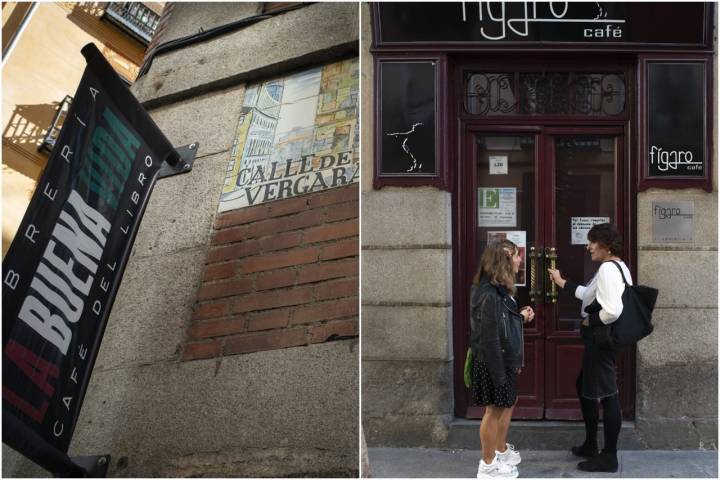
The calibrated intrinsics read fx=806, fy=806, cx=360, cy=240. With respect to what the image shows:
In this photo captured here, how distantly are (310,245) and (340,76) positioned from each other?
1.16 meters

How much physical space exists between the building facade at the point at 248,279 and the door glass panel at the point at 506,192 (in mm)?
1678

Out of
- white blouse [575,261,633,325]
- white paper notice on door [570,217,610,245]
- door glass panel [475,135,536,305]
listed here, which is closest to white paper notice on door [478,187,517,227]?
door glass panel [475,135,536,305]

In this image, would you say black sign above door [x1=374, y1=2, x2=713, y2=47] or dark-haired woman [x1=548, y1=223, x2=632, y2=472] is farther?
black sign above door [x1=374, y1=2, x2=713, y2=47]

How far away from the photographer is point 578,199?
6.18 m

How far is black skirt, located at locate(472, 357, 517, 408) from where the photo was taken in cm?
490

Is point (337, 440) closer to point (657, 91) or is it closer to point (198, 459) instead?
point (198, 459)

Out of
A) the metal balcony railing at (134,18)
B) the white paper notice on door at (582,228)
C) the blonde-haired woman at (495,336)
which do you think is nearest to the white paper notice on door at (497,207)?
the white paper notice on door at (582,228)

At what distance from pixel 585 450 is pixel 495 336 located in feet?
4.72

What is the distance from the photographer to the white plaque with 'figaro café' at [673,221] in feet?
19.4

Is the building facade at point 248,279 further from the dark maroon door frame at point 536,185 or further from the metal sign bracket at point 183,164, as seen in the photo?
the dark maroon door frame at point 536,185

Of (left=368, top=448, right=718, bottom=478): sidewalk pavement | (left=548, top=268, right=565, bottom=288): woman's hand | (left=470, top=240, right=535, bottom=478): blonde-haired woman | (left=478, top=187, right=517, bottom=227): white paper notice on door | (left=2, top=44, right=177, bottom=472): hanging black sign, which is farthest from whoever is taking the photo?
(left=478, top=187, right=517, bottom=227): white paper notice on door

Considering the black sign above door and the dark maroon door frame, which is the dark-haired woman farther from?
the black sign above door

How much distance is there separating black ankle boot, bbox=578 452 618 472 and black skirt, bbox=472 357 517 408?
879 millimetres

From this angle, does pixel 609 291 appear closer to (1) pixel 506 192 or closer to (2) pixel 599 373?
(2) pixel 599 373
